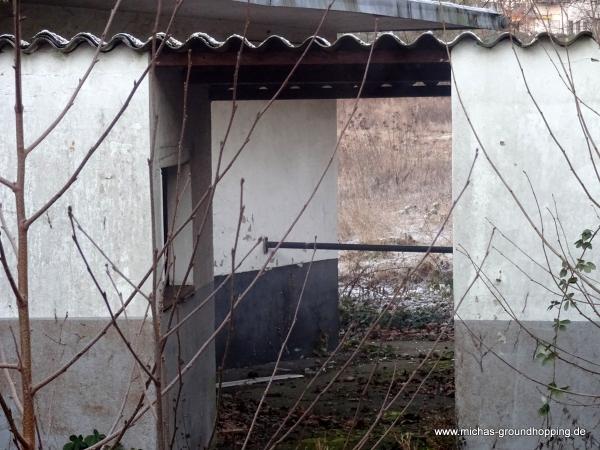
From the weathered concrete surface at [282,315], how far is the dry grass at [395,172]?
596 cm

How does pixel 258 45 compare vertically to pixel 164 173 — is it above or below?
above

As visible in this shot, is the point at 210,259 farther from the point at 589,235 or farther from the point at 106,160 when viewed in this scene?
the point at 589,235

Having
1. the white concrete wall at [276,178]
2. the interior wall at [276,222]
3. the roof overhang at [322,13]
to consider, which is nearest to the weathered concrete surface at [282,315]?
the interior wall at [276,222]

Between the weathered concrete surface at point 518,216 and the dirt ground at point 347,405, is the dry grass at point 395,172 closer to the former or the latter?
the dirt ground at point 347,405

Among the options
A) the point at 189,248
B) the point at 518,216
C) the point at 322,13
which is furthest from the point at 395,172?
A: the point at 518,216

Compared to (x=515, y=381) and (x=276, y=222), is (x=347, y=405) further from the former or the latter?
(x=515, y=381)

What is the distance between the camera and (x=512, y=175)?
621cm

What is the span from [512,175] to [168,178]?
2.89m

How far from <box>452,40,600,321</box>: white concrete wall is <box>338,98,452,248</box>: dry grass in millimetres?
11681

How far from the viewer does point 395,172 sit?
22.6m

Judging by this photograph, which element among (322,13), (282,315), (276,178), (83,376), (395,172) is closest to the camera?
(83,376)

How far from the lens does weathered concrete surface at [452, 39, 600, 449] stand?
6102 mm

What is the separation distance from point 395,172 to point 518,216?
54.0 feet

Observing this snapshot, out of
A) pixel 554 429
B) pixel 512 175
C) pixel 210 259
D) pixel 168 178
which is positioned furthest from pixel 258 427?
pixel 512 175
